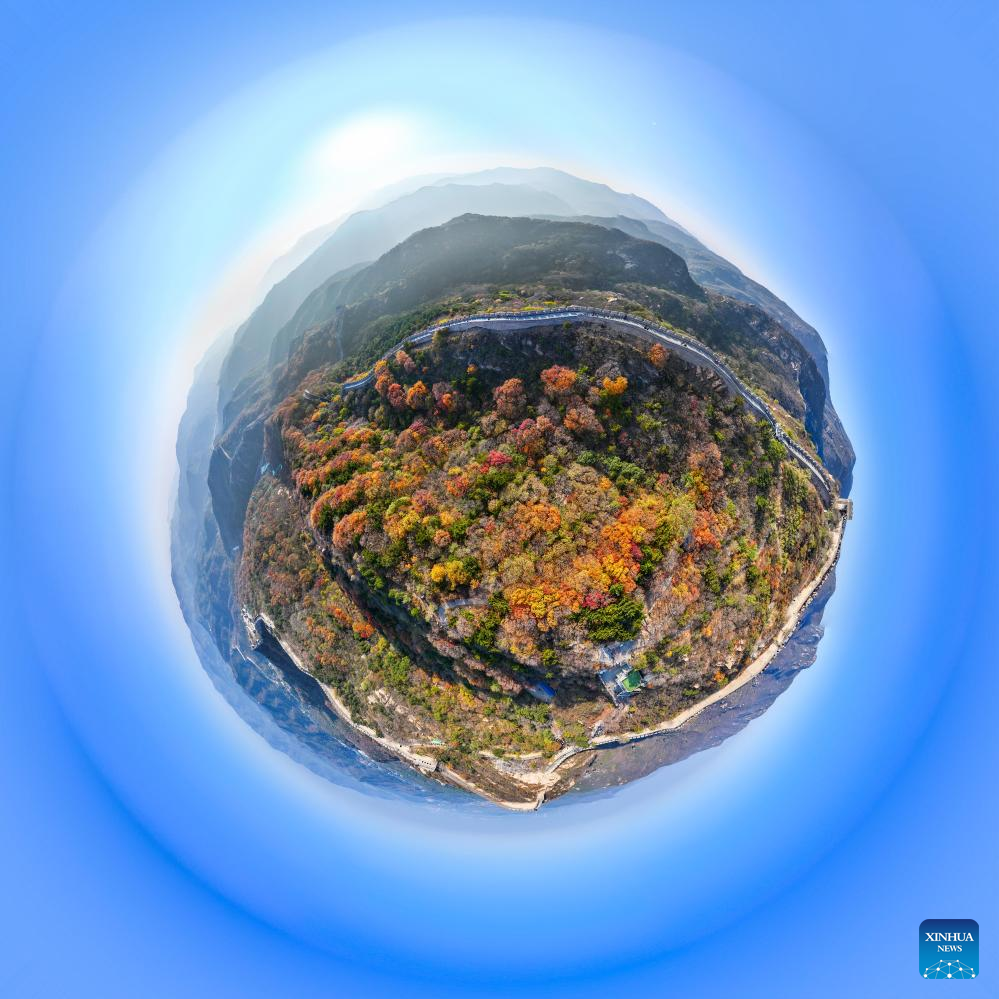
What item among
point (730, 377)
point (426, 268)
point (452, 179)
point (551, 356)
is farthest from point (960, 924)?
point (452, 179)

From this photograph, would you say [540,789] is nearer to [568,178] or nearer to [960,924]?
[960,924]

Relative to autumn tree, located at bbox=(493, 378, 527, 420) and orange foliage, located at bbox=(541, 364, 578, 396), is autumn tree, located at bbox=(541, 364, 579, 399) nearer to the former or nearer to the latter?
orange foliage, located at bbox=(541, 364, 578, 396)

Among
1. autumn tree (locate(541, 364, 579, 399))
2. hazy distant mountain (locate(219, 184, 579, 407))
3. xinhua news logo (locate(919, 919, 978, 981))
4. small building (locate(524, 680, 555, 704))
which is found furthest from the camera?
hazy distant mountain (locate(219, 184, 579, 407))

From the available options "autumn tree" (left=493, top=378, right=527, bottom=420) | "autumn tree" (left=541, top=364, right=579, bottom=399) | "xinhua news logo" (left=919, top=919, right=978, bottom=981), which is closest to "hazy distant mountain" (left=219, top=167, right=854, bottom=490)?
"autumn tree" (left=541, top=364, right=579, bottom=399)

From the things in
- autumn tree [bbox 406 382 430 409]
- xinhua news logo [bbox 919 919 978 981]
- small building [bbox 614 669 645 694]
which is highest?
autumn tree [bbox 406 382 430 409]

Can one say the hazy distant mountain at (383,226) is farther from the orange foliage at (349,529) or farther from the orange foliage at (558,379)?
the orange foliage at (349,529)

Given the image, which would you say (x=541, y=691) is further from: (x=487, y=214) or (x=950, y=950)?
(x=487, y=214)
